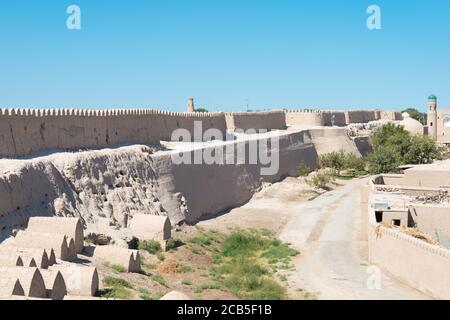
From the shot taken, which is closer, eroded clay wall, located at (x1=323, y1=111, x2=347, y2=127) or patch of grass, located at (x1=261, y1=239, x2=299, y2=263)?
patch of grass, located at (x1=261, y1=239, x2=299, y2=263)

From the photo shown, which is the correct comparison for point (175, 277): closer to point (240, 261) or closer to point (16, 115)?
point (240, 261)

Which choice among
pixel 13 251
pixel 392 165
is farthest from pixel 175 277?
pixel 392 165

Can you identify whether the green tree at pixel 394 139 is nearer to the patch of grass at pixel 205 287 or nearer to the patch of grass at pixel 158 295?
the patch of grass at pixel 205 287

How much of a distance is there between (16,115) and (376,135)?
31.1 metres

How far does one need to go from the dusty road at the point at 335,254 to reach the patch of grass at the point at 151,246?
4052 millimetres

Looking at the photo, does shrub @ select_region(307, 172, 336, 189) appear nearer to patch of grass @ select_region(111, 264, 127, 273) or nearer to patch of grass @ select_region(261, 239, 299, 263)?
patch of grass @ select_region(261, 239, 299, 263)

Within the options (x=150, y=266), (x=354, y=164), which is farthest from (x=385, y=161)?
(x=150, y=266)

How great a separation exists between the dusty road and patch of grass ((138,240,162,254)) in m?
4.05

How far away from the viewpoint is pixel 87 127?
2108 cm

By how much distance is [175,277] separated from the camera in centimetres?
1653

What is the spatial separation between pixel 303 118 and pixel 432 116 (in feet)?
57.1

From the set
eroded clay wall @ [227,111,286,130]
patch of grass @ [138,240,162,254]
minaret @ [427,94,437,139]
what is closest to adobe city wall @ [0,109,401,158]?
eroded clay wall @ [227,111,286,130]

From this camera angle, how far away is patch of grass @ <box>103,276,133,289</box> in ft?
45.0

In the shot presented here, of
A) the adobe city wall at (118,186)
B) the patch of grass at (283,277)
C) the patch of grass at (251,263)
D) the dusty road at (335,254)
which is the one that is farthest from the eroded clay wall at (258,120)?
the patch of grass at (283,277)
